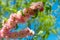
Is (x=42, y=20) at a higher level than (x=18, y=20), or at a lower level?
higher

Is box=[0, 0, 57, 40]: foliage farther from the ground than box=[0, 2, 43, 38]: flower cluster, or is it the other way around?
box=[0, 0, 57, 40]: foliage

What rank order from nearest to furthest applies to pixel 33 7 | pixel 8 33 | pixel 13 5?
pixel 33 7 → pixel 8 33 → pixel 13 5

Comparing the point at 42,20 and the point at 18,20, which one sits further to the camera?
the point at 42,20

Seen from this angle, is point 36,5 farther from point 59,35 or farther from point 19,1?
point 59,35

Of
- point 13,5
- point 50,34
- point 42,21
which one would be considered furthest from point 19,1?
point 50,34

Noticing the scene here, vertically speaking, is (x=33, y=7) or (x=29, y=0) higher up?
(x=29, y=0)

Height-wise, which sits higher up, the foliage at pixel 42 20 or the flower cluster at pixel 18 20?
the foliage at pixel 42 20

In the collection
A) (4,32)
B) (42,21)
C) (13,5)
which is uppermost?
(13,5)

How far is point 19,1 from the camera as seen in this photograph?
1277mm

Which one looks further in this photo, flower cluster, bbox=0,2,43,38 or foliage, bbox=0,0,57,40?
foliage, bbox=0,0,57,40

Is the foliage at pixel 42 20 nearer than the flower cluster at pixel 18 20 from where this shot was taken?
No

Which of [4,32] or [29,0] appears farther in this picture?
[29,0]

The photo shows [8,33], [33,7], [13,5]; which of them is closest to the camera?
[33,7]

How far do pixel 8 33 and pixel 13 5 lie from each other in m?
0.24
